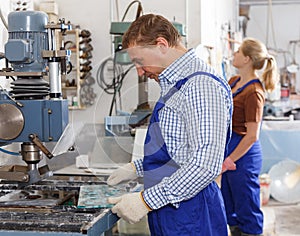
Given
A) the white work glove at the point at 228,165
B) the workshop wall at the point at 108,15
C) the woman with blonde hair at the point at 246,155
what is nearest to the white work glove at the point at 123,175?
the white work glove at the point at 228,165

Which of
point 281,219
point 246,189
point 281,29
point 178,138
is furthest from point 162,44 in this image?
point 281,29

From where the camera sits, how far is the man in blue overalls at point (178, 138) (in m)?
1.40

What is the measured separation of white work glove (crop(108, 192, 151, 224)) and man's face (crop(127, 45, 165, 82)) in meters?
0.38

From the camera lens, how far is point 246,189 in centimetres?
281

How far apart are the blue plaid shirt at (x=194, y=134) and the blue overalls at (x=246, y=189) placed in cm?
139

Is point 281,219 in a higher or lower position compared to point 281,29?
lower

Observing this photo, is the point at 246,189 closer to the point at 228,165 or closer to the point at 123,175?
the point at 228,165

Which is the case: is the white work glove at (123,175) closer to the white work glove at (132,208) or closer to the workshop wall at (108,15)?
the white work glove at (132,208)

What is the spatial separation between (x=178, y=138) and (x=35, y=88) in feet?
1.56

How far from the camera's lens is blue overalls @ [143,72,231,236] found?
151 centimetres

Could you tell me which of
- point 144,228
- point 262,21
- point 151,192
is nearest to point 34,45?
point 151,192

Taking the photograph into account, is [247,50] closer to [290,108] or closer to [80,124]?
[80,124]

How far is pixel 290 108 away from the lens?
223 inches

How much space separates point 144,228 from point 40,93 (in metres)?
1.21
